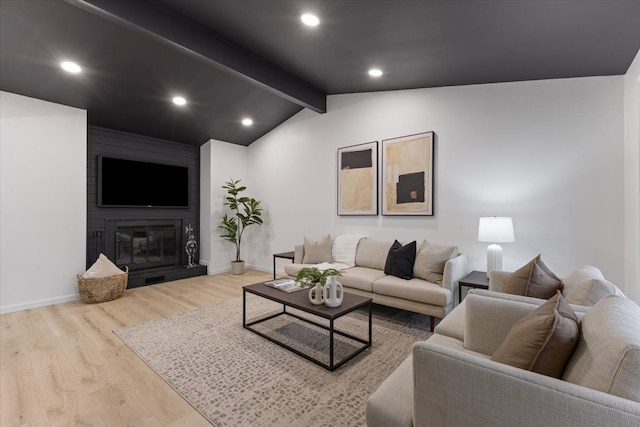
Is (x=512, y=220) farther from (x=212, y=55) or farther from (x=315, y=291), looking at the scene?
(x=212, y=55)

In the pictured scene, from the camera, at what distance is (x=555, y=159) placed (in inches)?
117

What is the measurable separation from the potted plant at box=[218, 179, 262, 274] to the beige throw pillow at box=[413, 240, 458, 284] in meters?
3.33

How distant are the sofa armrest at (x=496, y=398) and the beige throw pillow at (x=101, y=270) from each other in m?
4.38

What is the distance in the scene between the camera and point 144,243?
5.09 meters

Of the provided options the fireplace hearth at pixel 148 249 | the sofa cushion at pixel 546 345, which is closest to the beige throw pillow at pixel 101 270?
the fireplace hearth at pixel 148 249

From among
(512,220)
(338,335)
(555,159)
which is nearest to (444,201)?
(512,220)

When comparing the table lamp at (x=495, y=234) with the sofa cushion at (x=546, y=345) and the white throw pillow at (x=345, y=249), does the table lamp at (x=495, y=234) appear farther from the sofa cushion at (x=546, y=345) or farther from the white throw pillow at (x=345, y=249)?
the sofa cushion at (x=546, y=345)

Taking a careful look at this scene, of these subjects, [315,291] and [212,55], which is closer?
[315,291]

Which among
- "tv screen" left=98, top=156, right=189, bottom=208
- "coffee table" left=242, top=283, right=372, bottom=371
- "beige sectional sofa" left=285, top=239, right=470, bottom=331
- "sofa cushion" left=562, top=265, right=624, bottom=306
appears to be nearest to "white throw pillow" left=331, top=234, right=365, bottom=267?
"beige sectional sofa" left=285, top=239, right=470, bottom=331

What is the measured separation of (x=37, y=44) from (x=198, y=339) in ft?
10.9

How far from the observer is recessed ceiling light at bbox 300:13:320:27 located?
2.51 m

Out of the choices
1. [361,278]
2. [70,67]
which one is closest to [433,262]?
[361,278]

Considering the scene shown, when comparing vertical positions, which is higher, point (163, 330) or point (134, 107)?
point (134, 107)

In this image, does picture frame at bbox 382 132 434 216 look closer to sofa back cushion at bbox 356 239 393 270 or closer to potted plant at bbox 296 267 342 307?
sofa back cushion at bbox 356 239 393 270
